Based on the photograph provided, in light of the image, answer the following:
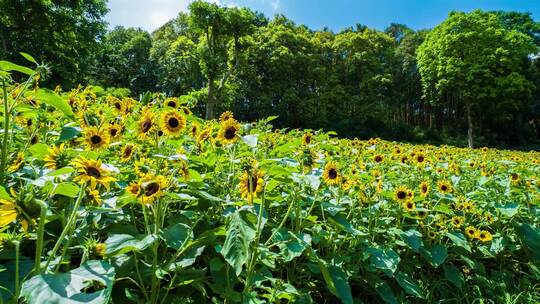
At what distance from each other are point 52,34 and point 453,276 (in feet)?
71.3

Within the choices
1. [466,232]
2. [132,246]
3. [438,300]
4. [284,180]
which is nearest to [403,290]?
[438,300]

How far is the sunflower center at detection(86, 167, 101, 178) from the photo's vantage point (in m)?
1.27

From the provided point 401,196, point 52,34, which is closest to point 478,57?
point 52,34

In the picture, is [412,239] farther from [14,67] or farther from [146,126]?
[14,67]

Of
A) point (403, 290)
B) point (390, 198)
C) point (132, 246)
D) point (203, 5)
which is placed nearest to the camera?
point (132, 246)

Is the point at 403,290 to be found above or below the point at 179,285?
below

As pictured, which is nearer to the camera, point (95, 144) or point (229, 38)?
point (95, 144)

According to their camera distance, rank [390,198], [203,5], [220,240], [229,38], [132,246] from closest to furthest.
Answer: [132,246] < [220,240] < [390,198] < [203,5] < [229,38]

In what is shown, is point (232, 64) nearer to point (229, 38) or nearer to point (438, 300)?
point (229, 38)

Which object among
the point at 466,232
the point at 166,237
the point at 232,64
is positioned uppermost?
the point at 232,64

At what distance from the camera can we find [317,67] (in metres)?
28.9

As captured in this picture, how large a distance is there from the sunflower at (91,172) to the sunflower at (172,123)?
0.70m

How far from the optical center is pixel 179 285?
158 cm

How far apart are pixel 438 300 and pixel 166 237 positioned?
2098 mm
